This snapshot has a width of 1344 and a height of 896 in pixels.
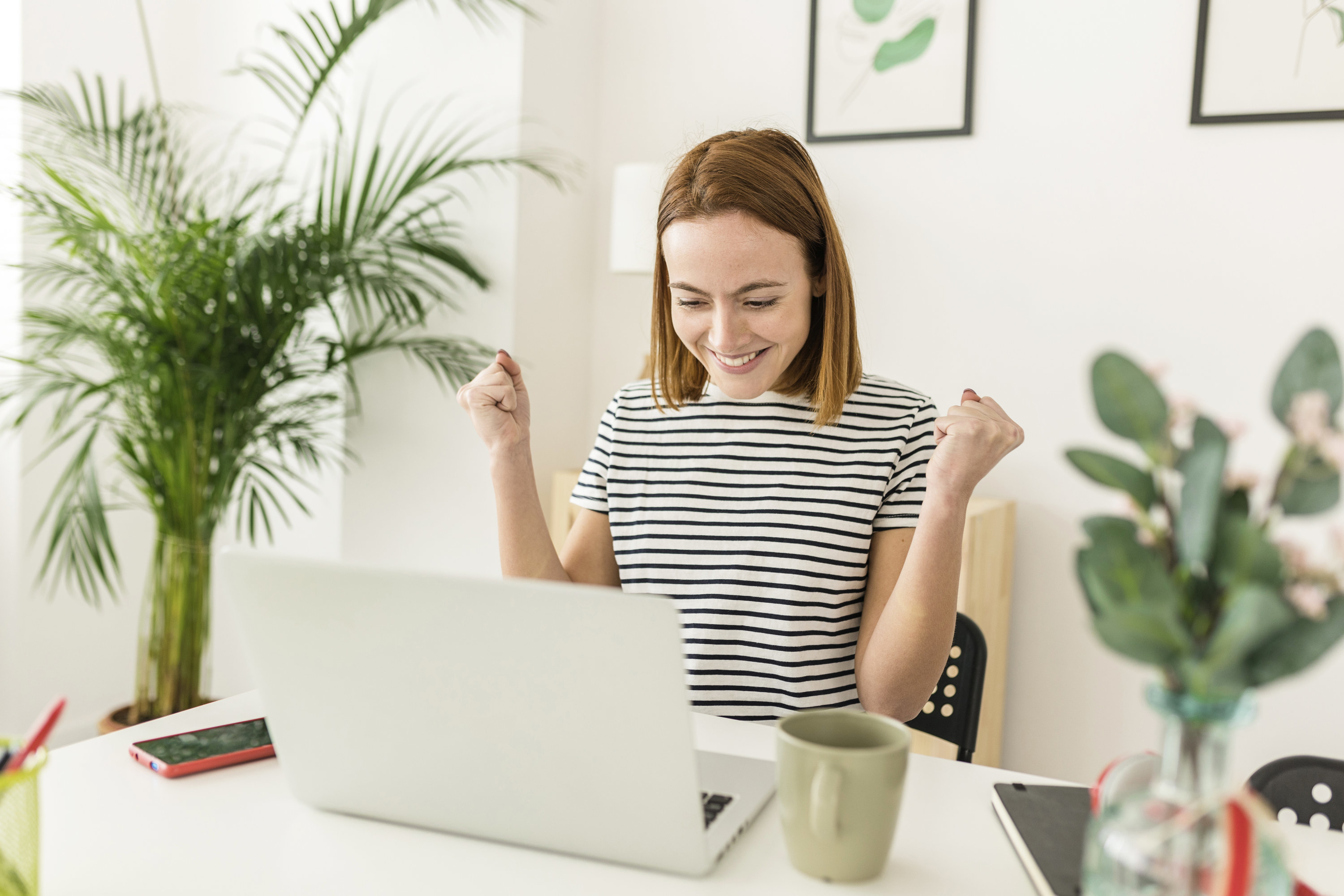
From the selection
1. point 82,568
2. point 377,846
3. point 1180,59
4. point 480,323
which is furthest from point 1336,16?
point 82,568

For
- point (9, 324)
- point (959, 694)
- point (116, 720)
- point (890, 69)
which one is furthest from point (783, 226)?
point (9, 324)

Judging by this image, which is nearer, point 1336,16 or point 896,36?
point 1336,16

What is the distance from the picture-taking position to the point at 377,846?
682 mm

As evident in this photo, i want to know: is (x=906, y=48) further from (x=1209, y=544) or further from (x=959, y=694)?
(x=1209, y=544)

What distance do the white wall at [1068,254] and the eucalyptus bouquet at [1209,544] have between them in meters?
1.55

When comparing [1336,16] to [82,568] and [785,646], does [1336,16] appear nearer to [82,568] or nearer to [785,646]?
[785,646]

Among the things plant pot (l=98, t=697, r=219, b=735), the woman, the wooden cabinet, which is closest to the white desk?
the woman

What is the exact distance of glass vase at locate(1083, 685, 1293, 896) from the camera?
1.53 feet

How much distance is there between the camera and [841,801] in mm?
623

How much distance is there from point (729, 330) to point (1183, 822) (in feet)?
2.61

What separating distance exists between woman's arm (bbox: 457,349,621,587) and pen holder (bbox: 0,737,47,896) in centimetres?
62

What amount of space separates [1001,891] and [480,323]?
6.39 feet

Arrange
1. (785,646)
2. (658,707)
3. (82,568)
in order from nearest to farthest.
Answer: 1. (658,707)
2. (785,646)
3. (82,568)

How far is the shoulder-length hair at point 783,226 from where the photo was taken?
46.5 inches
